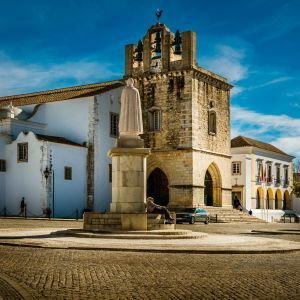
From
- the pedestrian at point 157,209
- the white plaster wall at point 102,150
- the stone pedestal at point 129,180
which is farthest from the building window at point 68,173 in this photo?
the stone pedestal at point 129,180

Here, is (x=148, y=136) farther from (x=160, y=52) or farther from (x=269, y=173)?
(x=269, y=173)

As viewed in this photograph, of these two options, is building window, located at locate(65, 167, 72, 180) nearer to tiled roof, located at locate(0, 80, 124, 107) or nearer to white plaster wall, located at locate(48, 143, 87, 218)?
white plaster wall, located at locate(48, 143, 87, 218)

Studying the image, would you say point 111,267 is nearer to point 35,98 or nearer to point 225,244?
point 225,244

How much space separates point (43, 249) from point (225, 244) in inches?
197

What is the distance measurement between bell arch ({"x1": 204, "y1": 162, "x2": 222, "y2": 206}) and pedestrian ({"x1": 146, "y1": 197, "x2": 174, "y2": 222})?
24.6 meters

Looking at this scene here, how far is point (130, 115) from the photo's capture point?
759 inches

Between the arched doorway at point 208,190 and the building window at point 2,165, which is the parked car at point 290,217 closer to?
the arched doorway at point 208,190

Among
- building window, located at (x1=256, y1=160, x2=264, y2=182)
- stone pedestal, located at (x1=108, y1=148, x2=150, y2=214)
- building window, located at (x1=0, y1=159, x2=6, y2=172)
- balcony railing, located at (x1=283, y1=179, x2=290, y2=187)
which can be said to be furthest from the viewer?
balcony railing, located at (x1=283, y1=179, x2=290, y2=187)

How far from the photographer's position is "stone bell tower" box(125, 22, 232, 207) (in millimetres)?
40719

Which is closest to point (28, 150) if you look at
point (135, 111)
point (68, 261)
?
point (135, 111)

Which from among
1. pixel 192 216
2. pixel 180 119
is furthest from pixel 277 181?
pixel 192 216

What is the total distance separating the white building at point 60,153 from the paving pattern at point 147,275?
25683 mm

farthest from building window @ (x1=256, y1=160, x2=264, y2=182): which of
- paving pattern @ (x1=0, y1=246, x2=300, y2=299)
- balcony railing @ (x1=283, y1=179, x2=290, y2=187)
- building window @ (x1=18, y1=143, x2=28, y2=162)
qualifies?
paving pattern @ (x1=0, y1=246, x2=300, y2=299)

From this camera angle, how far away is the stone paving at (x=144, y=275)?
7797 mm
